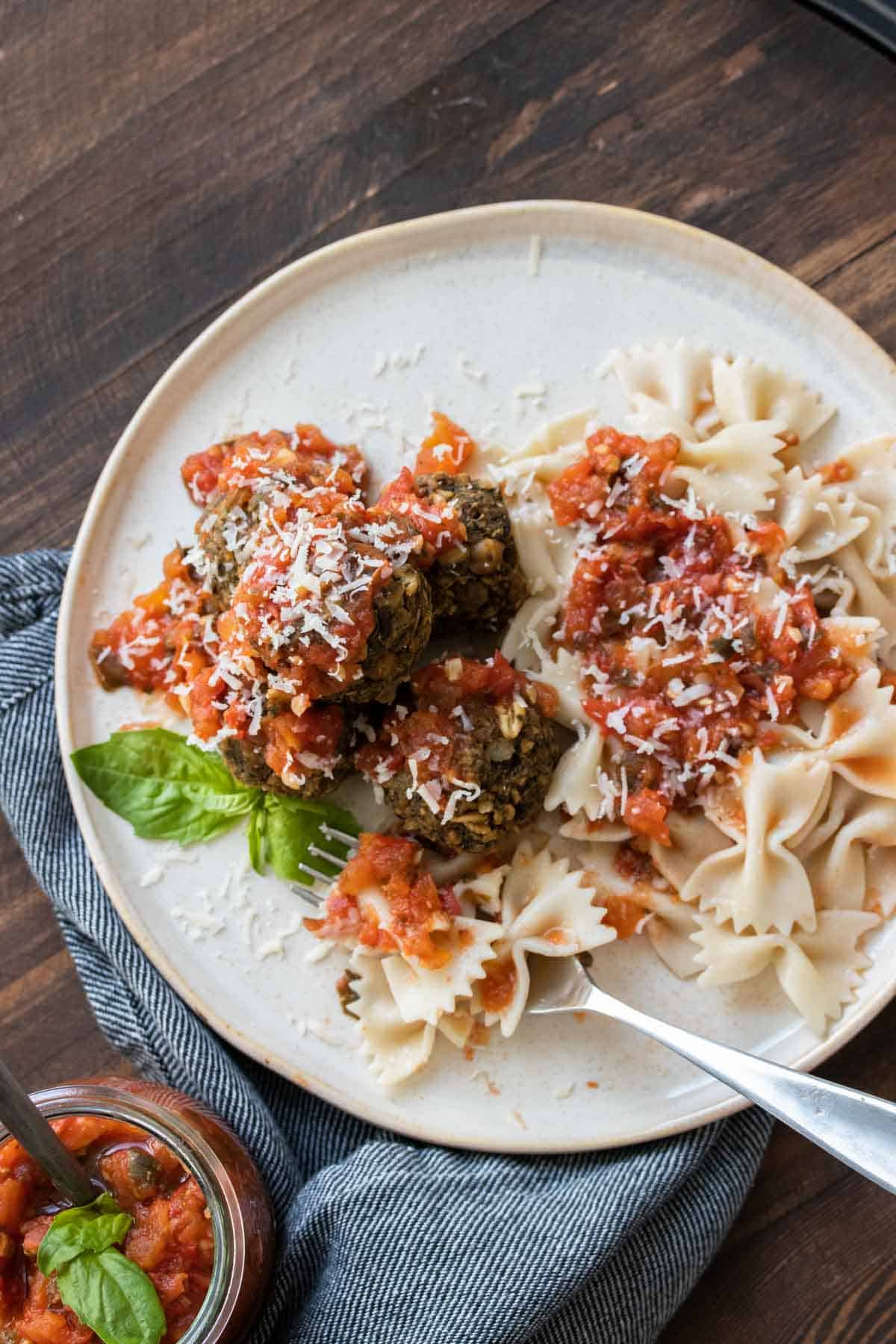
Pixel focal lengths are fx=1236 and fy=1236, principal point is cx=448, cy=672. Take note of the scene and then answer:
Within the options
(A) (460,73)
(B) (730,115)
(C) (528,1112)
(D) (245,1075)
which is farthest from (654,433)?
(D) (245,1075)

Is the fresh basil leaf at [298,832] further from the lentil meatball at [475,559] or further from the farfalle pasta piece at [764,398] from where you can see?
the farfalle pasta piece at [764,398]

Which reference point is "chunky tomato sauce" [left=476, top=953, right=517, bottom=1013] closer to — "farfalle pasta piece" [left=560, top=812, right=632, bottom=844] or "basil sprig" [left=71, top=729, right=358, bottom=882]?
"farfalle pasta piece" [left=560, top=812, right=632, bottom=844]

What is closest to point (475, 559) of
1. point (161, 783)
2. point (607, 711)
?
point (607, 711)

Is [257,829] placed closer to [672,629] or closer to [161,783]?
[161,783]

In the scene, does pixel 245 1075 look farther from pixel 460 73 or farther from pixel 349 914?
pixel 460 73

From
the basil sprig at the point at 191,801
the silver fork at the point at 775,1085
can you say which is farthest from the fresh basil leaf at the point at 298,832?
the silver fork at the point at 775,1085

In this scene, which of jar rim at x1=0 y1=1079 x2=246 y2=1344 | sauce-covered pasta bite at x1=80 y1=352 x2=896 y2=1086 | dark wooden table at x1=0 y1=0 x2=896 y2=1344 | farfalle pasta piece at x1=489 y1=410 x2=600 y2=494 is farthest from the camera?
dark wooden table at x1=0 y1=0 x2=896 y2=1344

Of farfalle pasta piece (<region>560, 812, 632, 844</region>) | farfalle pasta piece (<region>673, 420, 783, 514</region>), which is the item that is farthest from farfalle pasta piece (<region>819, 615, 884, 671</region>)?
farfalle pasta piece (<region>560, 812, 632, 844</region>)
